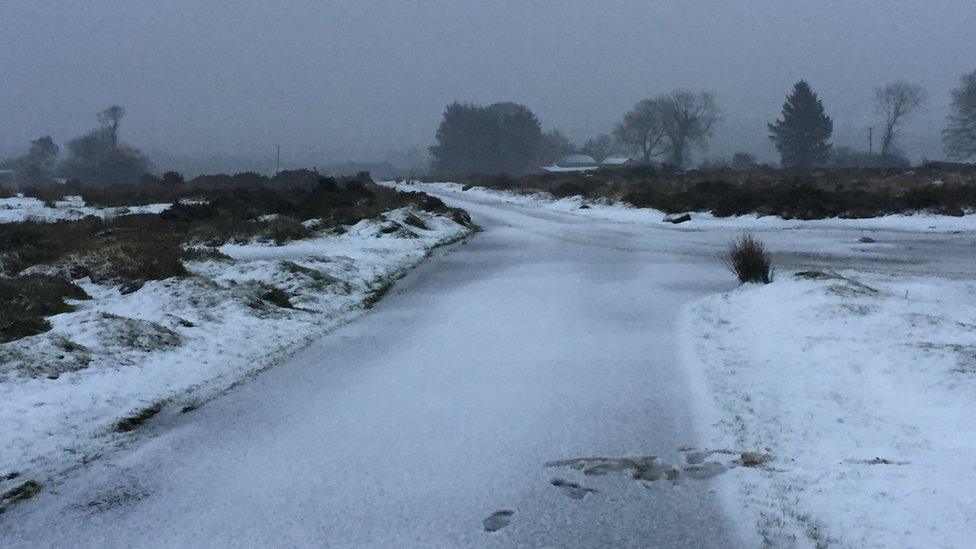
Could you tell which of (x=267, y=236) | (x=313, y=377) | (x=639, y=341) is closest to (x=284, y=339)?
(x=313, y=377)

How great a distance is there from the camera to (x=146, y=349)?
7.12 meters

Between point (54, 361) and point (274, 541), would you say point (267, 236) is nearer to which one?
point (54, 361)

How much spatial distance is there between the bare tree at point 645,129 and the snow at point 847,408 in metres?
114

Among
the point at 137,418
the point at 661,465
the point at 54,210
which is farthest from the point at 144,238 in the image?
the point at 54,210

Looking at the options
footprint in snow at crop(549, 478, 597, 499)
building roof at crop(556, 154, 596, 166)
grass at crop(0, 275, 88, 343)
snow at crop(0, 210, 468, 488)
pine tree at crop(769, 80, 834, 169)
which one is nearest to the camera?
footprint in snow at crop(549, 478, 597, 499)

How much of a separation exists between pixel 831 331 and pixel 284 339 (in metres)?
6.35

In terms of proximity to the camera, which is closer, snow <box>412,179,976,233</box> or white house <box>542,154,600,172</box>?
snow <box>412,179,976,233</box>

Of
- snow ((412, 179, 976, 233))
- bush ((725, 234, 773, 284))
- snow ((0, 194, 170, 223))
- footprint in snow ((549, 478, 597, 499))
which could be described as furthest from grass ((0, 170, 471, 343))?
snow ((412, 179, 976, 233))

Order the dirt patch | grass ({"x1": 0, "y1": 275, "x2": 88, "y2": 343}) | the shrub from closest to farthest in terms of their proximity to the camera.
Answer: the dirt patch → grass ({"x1": 0, "y1": 275, "x2": 88, "y2": 343}) → the shrub

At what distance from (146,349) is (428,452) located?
3.88 meters

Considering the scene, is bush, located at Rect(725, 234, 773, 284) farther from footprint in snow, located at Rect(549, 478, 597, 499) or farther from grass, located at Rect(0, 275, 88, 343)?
grass, located at Rect(0, 275, 88, 343)

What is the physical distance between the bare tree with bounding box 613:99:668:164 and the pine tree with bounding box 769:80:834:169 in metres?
32.2

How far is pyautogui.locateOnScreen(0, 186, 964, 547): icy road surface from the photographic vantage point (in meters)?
3.82

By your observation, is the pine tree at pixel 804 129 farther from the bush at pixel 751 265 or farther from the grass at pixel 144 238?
the bush at pixel 751 265
